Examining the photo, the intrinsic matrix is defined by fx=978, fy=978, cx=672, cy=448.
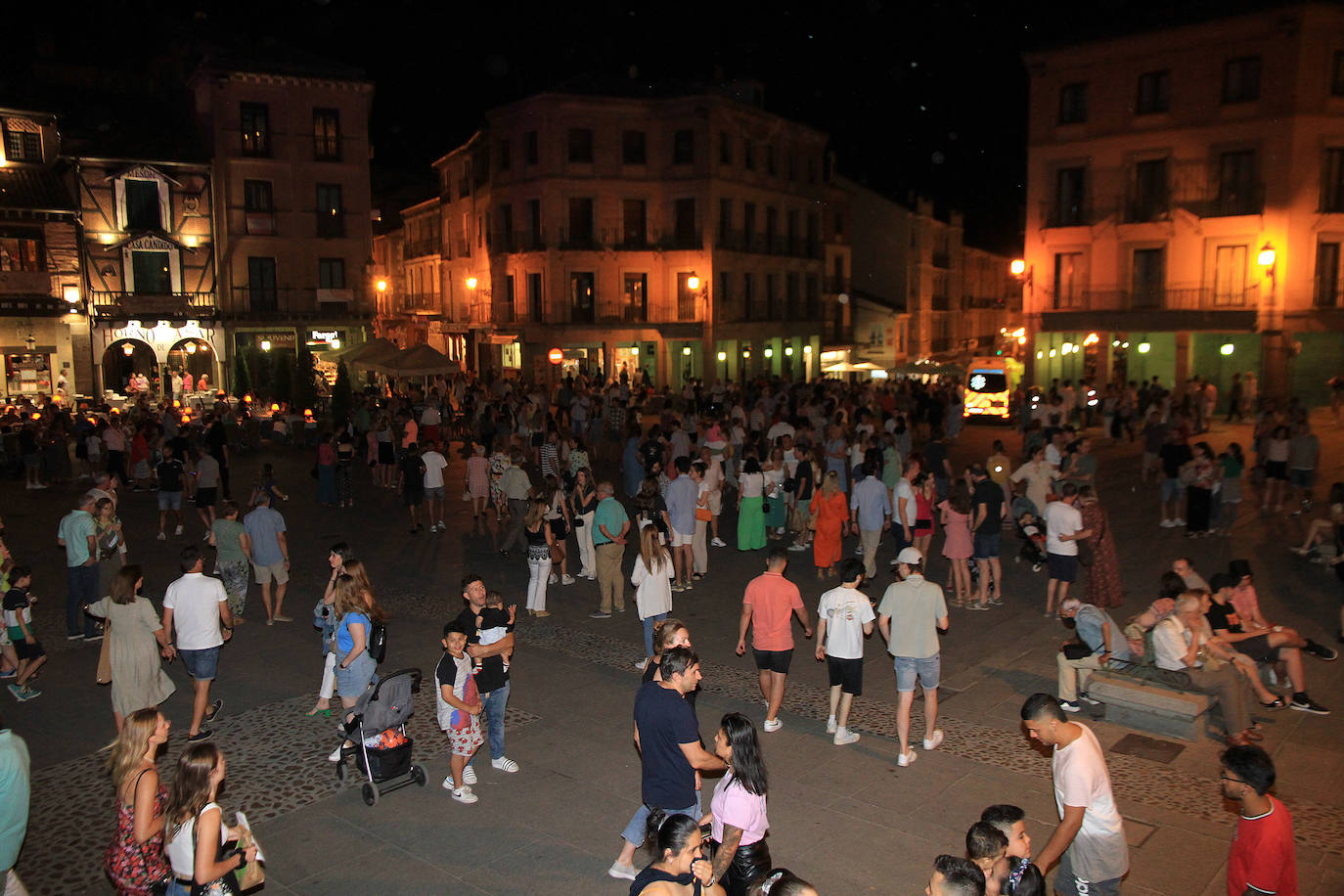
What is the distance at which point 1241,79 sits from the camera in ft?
100

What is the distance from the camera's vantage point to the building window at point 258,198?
38688mm

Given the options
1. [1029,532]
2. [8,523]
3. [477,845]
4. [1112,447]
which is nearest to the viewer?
[477,845]

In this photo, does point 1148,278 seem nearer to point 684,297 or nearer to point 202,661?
point 684,297

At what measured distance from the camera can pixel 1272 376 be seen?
31031 millimetres

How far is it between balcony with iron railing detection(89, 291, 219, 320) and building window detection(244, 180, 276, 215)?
3.78m

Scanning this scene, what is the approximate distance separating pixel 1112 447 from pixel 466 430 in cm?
1696

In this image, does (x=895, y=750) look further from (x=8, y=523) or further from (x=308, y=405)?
(x=308, y=405)

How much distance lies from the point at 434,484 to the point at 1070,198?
27.3m

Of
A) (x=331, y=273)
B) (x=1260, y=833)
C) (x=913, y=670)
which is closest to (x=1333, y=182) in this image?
(x=913, y=670)

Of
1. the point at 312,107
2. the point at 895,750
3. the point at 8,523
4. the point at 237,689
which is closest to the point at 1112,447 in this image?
the point at 895,750

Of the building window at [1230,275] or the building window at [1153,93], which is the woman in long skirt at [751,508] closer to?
the building window at [1230,275]

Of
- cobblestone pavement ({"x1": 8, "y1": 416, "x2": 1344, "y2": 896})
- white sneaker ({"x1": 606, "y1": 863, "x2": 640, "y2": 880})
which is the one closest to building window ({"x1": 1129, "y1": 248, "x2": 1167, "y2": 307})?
cobblestone pavement ({"x1": 8, "y1": 416, "x2": 1344, "y2": 896})

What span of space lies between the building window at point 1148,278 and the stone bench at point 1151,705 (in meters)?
28.3

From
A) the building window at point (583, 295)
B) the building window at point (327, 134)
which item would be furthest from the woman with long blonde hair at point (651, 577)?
the building window at point (327, 134)
